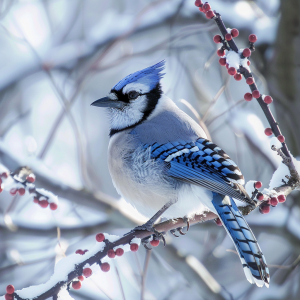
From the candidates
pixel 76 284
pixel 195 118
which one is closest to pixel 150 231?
pixel 76 284

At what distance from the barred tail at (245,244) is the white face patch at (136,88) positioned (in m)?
0.99

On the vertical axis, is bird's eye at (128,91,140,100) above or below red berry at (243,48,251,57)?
above

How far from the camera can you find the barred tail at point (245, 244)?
5.23 ft

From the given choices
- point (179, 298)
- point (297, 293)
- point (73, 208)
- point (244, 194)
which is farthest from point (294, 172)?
point (179, 298)

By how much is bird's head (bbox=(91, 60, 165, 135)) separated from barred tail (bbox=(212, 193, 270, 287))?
0.89 metres

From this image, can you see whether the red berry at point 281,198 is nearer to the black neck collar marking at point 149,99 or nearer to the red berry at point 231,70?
the red berry at point 231,70

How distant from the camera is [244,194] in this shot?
1.66m

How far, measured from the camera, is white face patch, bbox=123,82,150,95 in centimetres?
242

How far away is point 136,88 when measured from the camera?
2.45m

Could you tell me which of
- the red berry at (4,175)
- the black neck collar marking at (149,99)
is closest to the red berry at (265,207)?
the black neck collar marking at (149,99)

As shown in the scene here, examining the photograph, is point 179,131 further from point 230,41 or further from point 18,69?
point 18,69

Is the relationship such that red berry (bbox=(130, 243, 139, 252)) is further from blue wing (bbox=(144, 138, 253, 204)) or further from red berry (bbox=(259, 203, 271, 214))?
red berry (bbox=(259, 203, 271, 214))

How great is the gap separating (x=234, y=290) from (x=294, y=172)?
77.1 inches

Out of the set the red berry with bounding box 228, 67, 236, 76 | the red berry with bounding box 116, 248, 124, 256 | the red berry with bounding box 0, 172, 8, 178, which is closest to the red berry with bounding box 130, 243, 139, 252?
the red berry with bounding box 116, 248, 124, 256
